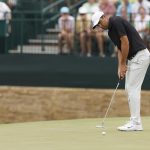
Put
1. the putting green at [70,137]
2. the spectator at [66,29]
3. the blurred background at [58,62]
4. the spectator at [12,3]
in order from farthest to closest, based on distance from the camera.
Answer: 1. the spectator at [12,3]
2. the spectator at [66,29]
3. the blurred background at [58,62]
4. the putting green at [70,137]

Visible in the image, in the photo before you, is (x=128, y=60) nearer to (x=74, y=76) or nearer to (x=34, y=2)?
(x=74, y=76)

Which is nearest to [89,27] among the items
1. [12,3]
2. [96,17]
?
[12,3]

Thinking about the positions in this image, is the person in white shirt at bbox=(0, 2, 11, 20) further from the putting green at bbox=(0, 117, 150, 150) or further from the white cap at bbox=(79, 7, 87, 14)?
the putting green at bbox=(0, 117, 150, 150)

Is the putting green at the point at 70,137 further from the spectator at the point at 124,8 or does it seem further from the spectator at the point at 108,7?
the spectator at the point at 108,7

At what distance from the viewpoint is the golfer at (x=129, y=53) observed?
9.52m

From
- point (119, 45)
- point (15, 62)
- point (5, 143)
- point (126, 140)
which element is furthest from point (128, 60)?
point (15, 62)

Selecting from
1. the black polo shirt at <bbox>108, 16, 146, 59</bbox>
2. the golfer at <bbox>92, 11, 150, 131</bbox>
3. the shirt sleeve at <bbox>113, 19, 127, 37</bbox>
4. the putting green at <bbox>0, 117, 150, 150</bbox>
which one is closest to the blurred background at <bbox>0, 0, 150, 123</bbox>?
the putting green at <bbox>0, 117, 150, 150</bbox>

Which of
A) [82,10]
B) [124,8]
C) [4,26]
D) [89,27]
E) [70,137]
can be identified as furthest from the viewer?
[82,10]

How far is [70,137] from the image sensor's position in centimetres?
970

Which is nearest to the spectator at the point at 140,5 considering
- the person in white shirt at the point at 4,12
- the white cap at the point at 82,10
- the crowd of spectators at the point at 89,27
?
the crowd of spectators at the point at 89,27

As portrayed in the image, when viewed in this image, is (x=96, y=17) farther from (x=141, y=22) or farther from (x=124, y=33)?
(x=141, y=22)

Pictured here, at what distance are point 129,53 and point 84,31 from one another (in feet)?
14.7

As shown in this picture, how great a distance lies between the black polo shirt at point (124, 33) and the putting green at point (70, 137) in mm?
1165

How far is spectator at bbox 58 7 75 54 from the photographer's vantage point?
14.3 m
